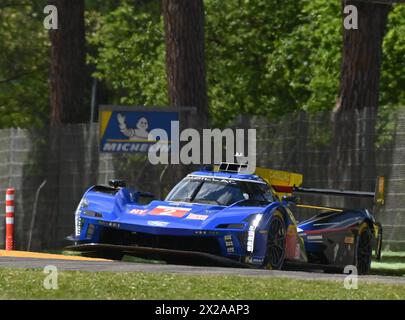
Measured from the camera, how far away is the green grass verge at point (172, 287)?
1331cm

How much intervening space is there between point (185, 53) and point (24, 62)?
21.6m

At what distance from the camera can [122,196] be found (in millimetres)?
20016

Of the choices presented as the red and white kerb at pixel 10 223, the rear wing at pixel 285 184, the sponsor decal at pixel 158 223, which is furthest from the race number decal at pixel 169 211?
the red and white kerb at pixel 10 223

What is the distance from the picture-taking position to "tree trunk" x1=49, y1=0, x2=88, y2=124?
30969 millimetres

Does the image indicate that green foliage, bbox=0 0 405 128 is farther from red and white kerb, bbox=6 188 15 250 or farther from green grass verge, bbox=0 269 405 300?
green grass verge, bbox=0 269 405 300

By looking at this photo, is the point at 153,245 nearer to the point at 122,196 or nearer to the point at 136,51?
the point at 122,196

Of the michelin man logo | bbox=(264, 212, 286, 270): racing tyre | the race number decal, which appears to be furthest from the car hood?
the michelin man logo

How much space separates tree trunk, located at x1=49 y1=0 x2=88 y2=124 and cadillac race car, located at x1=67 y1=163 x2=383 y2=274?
10511 millimetres

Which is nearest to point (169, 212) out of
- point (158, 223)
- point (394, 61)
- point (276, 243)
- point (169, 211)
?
point (169, 211)

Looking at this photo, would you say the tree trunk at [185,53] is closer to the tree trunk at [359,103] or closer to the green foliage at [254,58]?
the tree trunk at [359,103]

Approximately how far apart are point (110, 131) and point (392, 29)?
11.3 m

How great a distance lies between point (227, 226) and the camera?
18609 millimetres
